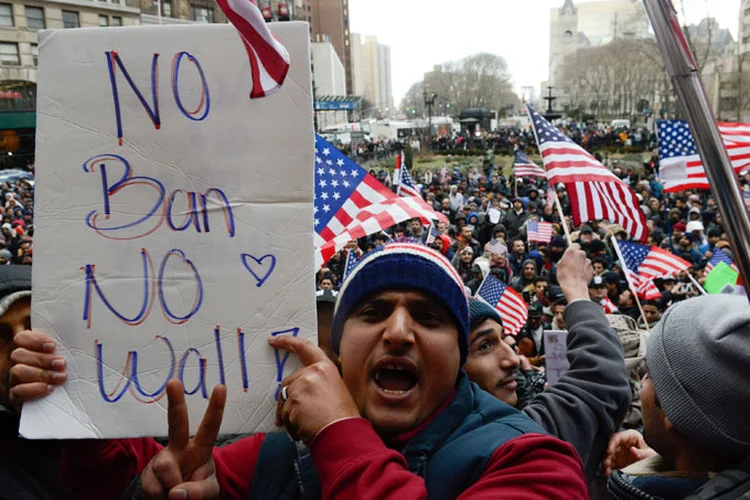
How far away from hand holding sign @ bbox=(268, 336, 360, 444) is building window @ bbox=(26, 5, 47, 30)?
137 ft

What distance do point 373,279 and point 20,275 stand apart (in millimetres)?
1104

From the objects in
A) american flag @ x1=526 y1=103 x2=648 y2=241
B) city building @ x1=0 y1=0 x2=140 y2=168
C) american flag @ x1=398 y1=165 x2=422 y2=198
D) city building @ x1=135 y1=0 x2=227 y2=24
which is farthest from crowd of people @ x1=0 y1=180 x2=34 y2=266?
city building @ x1=135 y1=0 x2=227 y2=24

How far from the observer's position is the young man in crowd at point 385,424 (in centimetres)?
123

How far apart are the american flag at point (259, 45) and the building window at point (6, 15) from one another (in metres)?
41.7

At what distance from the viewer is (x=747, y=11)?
23.2 ft

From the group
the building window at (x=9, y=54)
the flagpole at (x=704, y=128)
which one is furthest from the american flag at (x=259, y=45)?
the building window at (x=9, y=54)

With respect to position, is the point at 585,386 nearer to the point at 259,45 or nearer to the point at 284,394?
the point at 284,394

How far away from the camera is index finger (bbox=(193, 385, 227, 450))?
4.71ft

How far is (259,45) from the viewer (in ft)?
4.80

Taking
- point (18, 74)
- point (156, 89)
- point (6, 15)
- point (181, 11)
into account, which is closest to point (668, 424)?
point (156, 89)

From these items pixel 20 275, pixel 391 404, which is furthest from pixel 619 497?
pixel 20 275

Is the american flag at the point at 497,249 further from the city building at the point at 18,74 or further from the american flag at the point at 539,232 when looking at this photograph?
the city building at the point at 18,74

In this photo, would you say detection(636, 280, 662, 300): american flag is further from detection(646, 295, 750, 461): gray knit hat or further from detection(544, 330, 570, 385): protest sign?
detection(646, 295, 750, 461): gray knit hat

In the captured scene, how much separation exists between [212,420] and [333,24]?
118506 mm
